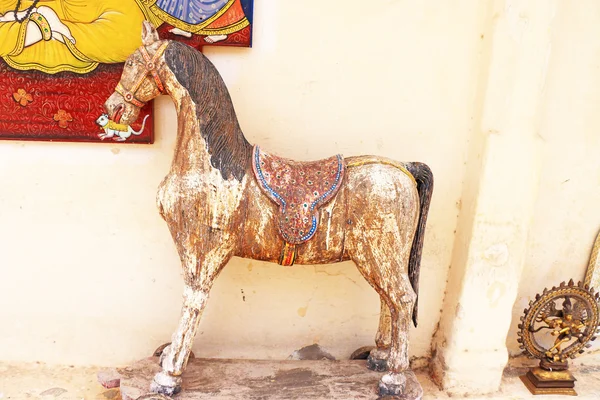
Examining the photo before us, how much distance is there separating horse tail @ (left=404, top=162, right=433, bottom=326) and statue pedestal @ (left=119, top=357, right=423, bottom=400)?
15.3 inches

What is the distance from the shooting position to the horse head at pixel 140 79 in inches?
73.5

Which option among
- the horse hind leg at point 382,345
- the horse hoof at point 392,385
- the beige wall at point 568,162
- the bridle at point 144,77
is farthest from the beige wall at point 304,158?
the horse hoof at point 392,385

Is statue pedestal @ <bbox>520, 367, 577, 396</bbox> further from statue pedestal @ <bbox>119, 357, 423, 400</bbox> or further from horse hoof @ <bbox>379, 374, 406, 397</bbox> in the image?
horse hoof @ <bbox>379, 374, 406, 397</bbox>

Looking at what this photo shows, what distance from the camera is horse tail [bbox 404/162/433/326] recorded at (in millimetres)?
2086

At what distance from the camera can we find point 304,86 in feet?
7.54

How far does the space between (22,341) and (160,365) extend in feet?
2.57

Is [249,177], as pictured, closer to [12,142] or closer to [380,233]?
[380,233]

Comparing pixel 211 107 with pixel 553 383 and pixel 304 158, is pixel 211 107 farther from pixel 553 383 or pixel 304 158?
pixel 553 383

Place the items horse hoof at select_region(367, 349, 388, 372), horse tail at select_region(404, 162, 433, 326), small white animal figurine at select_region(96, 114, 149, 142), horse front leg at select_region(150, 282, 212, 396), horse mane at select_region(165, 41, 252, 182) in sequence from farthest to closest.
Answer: horse hoof at select_region(367, 349, 388, 372)
small white animal figurine at select_region(96, 114, 149, 142)
horse tail at select_region(404, 162, 433, 326)
horse front leg at select_region(150, 282, 212, 396)
horse mane at select_region(165, 41, 252, 182)

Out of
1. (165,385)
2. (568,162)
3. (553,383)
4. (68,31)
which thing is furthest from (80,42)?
(553,383)

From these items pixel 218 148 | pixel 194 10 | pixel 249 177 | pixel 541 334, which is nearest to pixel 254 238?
pixel 249 177

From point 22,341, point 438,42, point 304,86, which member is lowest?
point 22,341

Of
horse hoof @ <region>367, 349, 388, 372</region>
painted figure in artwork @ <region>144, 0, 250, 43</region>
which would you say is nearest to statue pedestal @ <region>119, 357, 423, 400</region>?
horse hoof @ <region>367, 349, 388, 372</region>

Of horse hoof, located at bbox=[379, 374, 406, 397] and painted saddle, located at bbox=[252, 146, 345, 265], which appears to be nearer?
painted saddle, located at bbox=[252, 146, 345, 265]
